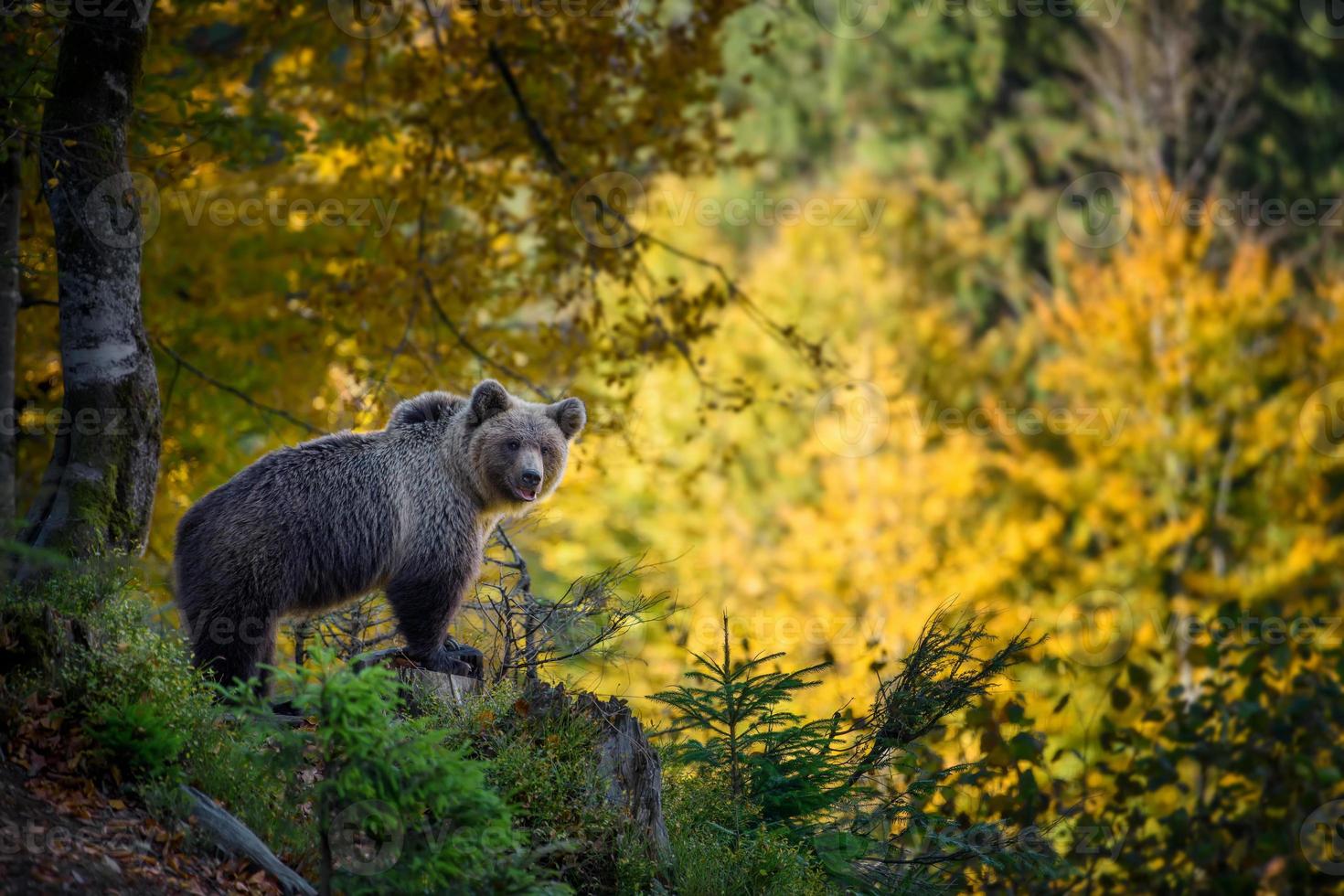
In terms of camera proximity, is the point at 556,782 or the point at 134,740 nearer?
the point at 134,740

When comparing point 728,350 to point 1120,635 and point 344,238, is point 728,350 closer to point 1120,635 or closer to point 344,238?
point 1120,635

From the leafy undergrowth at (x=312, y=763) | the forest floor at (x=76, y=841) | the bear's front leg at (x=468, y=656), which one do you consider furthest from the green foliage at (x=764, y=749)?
the forest floor at (x=76, y=841)

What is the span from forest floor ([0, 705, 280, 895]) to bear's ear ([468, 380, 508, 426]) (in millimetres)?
2658

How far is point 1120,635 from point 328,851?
50.8 feet

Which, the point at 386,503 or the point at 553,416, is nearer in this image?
the point at 386,503

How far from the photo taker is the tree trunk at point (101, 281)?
262 inches

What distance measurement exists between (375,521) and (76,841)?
2.31 metres

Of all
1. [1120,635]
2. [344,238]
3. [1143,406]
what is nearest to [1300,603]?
[1120,635]

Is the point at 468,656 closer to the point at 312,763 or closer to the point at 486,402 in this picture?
the point at 312,763

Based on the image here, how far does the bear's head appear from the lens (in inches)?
269

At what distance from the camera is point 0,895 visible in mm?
4027

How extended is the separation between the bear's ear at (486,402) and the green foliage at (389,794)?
94.4 inches

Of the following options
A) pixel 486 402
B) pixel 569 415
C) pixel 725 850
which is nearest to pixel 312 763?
pixel 725 850

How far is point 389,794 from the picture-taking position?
14.5 ft
